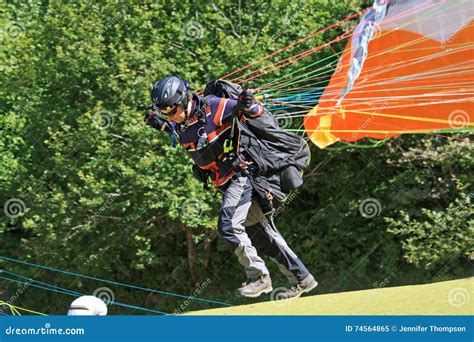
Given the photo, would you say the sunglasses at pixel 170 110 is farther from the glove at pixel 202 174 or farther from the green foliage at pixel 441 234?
the green foliage at pixel 441 234

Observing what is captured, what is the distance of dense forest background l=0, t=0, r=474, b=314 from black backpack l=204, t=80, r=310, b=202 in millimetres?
6584

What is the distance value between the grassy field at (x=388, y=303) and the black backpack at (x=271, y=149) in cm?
143

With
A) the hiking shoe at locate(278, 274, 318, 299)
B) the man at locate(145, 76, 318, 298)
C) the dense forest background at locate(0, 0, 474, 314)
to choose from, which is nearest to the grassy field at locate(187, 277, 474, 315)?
the hiking shoe at locate(278, 274, 318, 299)

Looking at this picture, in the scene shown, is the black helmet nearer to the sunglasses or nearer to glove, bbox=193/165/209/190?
Result: the sunglasses

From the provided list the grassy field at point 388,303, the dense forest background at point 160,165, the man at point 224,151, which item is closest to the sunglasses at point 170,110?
the man at point 224,151

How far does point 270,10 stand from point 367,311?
799cm

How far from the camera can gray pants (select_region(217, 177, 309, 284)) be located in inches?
275

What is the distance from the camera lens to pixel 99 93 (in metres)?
14.6

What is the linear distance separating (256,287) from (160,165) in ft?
23.1

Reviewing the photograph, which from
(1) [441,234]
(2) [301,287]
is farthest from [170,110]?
(1) [441,234]

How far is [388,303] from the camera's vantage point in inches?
311

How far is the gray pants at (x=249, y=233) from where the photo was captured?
699 cm

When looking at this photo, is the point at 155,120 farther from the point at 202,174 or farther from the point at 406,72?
the point at 406,72

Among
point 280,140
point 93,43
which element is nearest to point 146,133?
point 93,43
